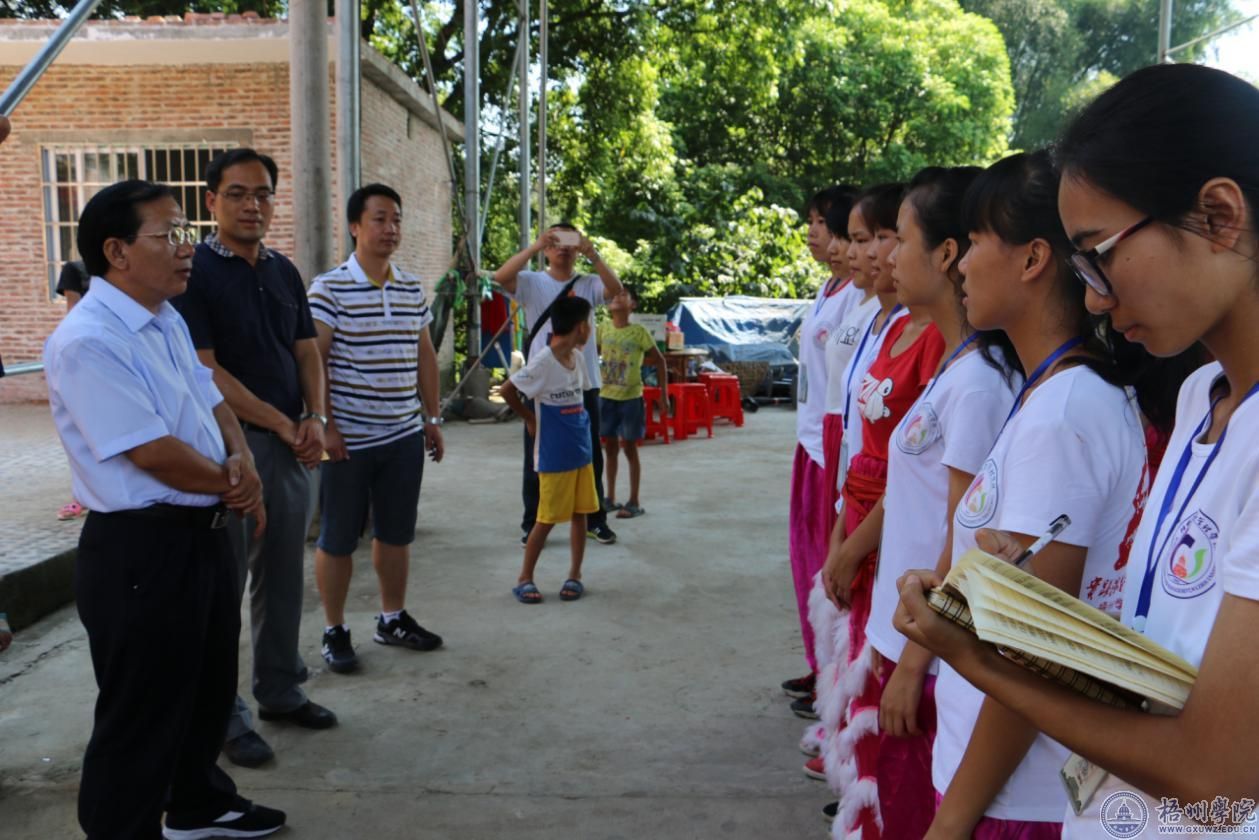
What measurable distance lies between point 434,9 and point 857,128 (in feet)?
37.5

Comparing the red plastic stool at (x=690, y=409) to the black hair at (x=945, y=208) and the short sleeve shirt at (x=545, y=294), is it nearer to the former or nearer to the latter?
the short sleeve shirt at (x=545, y=294)

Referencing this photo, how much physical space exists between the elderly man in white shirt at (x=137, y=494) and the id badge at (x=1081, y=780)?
2043 mm

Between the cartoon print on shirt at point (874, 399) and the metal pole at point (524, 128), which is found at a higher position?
the metal pole at point (524, 128)

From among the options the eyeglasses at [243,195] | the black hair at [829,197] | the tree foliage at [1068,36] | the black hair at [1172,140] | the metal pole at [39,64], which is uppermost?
the tree foliage at [1068,36]

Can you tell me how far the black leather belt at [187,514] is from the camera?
241cm

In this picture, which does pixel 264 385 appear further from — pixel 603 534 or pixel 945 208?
pixel 603 534

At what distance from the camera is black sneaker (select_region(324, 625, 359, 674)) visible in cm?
393

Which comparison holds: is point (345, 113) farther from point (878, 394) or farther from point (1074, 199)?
point (1074, 199)

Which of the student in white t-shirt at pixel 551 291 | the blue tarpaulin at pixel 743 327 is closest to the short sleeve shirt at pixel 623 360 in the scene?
the student in white t-shirt at pixel 551 291

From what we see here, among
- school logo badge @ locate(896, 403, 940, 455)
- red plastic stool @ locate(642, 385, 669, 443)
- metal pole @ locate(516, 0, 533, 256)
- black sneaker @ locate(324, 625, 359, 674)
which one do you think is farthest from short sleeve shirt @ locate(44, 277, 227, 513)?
metal pole @ locate(516, 0, 533, 256)

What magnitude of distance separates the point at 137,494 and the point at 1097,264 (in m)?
2.15

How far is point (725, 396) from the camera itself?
1213 cm

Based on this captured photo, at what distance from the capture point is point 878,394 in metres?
2.30

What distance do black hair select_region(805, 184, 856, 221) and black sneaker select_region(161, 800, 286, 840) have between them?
8.98 ft
